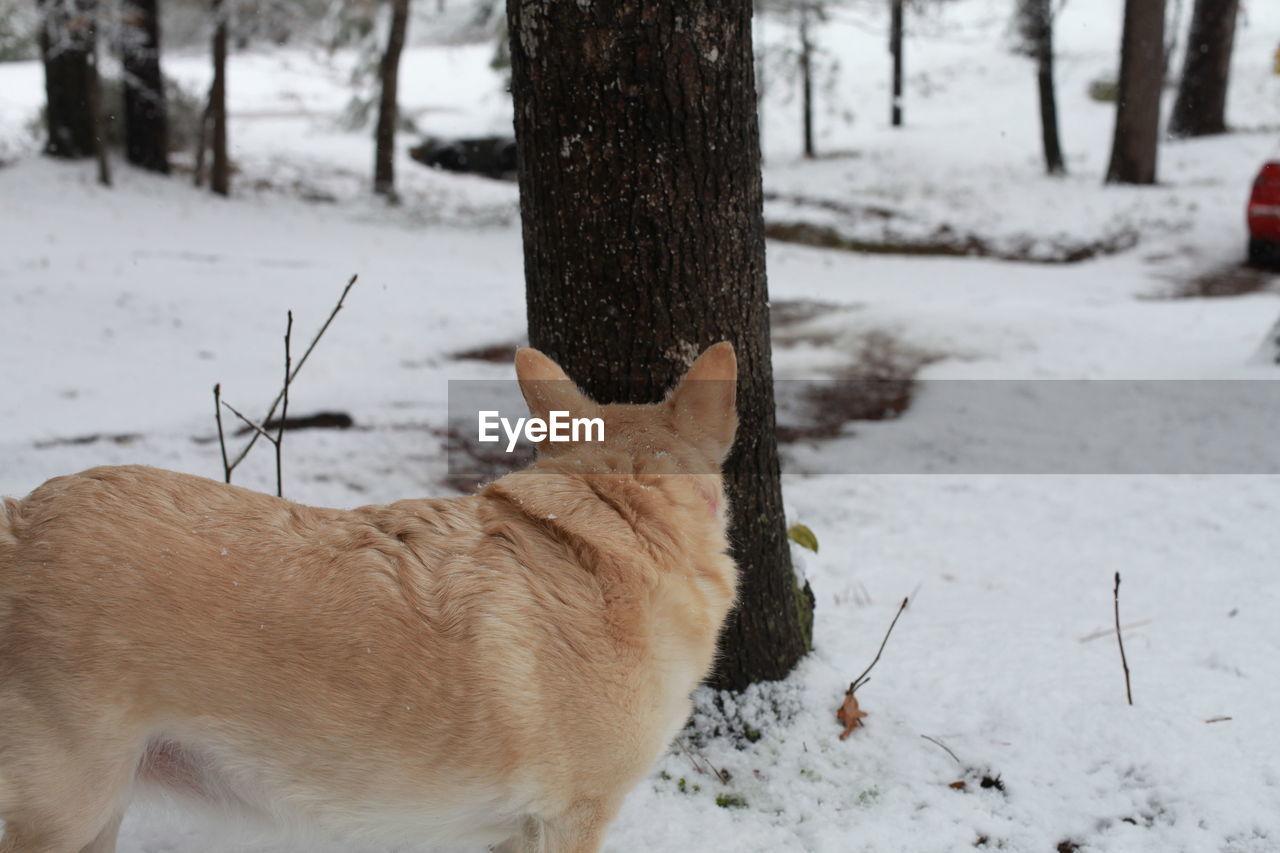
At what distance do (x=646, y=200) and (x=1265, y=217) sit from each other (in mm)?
13983

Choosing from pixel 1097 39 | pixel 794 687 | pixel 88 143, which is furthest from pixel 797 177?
pixel 1097 39

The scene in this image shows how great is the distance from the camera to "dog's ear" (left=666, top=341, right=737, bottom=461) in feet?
7.94

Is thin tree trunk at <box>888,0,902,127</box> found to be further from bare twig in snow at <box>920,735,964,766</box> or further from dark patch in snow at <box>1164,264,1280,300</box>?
bare twig in snow at <box>920,735,964,766</box>

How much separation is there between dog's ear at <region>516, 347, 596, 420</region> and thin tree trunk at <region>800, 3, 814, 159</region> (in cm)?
2065

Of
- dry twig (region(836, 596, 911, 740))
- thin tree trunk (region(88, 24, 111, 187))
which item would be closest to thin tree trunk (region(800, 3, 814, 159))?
thin tree trunk (region(88, 24, 111, 187))

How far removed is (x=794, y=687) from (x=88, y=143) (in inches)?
744

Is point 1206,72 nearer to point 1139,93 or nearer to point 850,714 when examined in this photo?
point 1139,93

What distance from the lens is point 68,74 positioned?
1664 cm

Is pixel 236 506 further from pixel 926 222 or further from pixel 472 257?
pixel 926 222

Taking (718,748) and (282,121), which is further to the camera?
(282,121)

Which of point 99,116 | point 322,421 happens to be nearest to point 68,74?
point 99,116

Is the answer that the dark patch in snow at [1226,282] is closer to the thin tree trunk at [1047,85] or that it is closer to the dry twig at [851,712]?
the thin tree trunk at [1047,85]

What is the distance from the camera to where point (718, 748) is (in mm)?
3186

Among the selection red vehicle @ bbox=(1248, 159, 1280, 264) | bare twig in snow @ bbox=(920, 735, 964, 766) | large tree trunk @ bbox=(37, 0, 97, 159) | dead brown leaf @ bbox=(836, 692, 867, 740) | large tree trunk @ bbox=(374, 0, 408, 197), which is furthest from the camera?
large tree trunk @ bbox=(374, 0, 408, 197)
